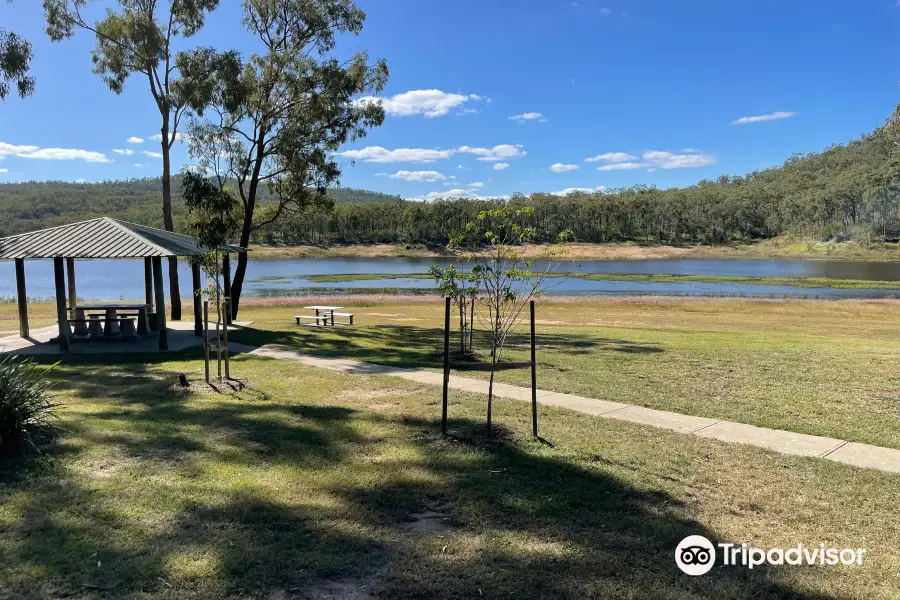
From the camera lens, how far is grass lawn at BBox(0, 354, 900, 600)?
10.5 feet

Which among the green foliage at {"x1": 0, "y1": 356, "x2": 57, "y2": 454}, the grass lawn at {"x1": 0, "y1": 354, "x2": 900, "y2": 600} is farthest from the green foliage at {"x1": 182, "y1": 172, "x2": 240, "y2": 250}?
the green foliage at {"x1": 0, "y1": 356, "x2": 57, "y2": 454}

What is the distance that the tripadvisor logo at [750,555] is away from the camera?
3.49 metres

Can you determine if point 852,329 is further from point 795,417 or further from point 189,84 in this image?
point 189,84

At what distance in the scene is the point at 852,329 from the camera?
59.7 feet

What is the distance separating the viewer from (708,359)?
1120 centimetres

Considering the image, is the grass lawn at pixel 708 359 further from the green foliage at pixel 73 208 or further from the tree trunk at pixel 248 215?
the green foliage at pixel 73 208

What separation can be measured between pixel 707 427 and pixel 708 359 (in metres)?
5.05

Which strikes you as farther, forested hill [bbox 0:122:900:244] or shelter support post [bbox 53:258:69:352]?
forested hill [bbox 0:122:900:244]

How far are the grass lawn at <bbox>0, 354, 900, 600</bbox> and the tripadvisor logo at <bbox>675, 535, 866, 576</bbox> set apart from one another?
8 centimetres

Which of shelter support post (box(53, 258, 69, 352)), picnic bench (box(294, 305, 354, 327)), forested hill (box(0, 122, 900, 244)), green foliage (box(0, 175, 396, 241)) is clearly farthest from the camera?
green foliage (box(0, 175, 396, 241))

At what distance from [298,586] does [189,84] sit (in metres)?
19.4

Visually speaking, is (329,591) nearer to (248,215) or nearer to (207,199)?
(207,199)

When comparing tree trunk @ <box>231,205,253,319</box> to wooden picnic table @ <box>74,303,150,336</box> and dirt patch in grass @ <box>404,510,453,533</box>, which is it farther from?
dirt patch in grass @ <box>404,510,453,533</box>

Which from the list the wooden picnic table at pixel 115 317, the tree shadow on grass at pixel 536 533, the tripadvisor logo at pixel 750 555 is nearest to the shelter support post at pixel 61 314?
the wooden picnic table at pixel 115 317
